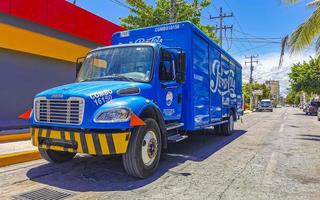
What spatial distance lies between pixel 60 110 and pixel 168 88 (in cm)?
253

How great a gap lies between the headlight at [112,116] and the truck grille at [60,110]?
0.33 meters

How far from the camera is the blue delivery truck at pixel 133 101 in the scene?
554 centimetres

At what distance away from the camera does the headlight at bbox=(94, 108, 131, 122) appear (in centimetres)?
548

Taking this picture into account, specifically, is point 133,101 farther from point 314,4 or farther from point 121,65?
point 314,4

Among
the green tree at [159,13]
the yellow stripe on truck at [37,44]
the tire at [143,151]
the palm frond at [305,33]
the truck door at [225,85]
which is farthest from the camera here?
the green tree at [159,13]

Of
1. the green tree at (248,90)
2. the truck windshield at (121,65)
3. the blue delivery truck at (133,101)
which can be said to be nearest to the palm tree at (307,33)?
the blue delivery truck at (133,101)

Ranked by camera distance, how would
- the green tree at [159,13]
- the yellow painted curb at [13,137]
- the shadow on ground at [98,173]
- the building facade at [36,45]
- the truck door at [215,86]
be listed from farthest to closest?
the green tree at [159,13] < the building facade at [36,45] < the truck door at [215,86] < the yellow painted curb at [13,137] < the shadow on ground at [98,173]

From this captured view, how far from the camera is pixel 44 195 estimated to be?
16.7ft

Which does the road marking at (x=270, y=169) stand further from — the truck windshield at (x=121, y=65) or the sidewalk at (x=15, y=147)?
the sidewalk at (x=15, y=147)

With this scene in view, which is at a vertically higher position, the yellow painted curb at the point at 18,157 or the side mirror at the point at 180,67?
the side mirror at the point at 180,67

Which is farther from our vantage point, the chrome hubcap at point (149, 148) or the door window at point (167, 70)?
the door window at point (167, 70)

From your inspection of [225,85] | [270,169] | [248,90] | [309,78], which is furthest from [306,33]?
[248,90]

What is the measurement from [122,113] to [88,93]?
0.68 meters

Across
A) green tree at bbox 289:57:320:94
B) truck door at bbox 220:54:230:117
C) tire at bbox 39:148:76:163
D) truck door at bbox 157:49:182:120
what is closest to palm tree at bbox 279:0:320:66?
truck door at bbox 220:54:230:117
